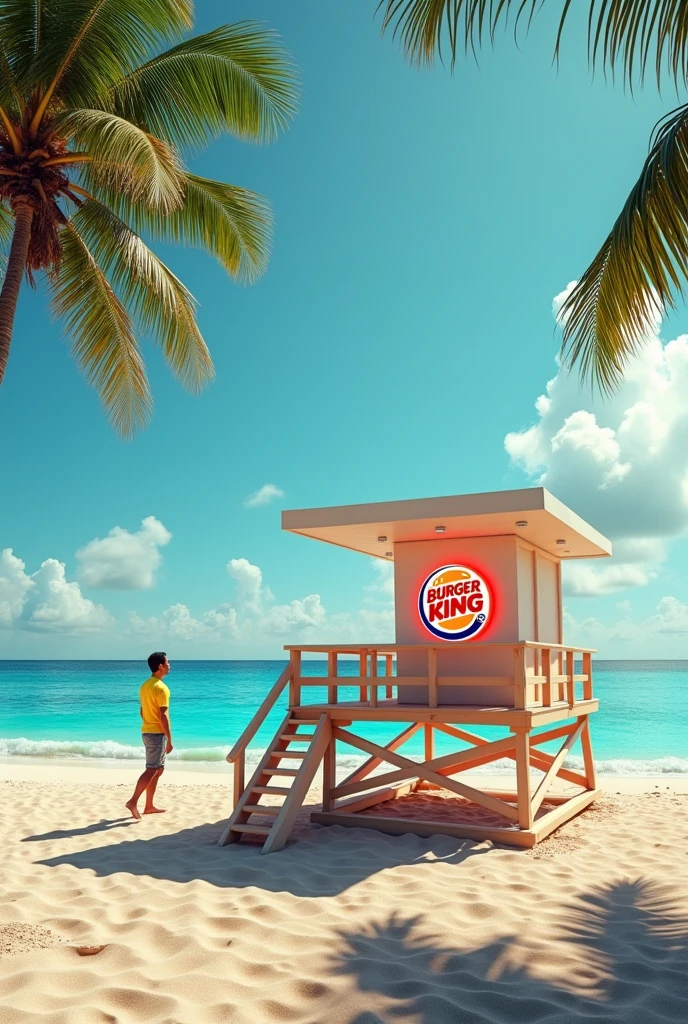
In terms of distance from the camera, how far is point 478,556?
10117 mm

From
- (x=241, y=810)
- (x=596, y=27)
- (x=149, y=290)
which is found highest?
(x=149, y=290)

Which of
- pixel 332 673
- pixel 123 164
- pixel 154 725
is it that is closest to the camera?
pixel 123 164

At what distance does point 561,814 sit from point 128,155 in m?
8.49

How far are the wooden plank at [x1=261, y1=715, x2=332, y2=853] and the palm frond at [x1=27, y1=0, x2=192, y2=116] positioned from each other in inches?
300

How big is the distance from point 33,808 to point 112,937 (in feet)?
19.7

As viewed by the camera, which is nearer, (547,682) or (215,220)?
(547,682)

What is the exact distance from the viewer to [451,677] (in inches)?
354

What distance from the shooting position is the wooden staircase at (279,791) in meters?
7.56

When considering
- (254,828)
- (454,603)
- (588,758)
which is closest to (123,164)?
(454,603)

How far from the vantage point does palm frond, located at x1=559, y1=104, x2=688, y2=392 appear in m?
5.07

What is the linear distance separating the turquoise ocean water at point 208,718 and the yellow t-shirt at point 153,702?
465 inches

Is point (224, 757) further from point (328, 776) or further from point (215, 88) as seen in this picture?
point (215, 88)

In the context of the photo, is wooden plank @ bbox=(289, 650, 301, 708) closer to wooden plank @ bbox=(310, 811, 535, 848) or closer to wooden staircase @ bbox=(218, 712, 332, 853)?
wooden staircase @ bbox=(218, 712, 332, 853)

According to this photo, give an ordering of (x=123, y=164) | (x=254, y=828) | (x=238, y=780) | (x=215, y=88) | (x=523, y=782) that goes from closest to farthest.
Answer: (x=254, y=828) < (x=123, y=164) < (x=523, y=782) < (x=238, y=780) < (x=215, y=88)
